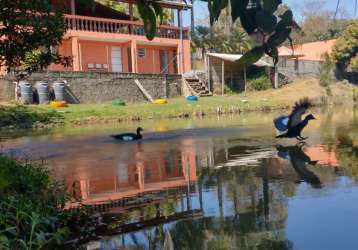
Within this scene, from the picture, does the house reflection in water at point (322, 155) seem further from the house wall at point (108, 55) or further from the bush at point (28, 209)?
the house wall at point (108, 55)

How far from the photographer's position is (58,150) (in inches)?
650

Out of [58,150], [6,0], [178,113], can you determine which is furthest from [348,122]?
[6,0]

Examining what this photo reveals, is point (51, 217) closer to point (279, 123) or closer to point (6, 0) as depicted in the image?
point (6, 0)

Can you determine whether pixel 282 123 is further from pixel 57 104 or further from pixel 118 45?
pixel 118 45

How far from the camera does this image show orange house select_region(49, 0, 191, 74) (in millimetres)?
30953

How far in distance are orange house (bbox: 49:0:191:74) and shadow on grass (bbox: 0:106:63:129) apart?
4676mm

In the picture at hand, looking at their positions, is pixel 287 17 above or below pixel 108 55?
below

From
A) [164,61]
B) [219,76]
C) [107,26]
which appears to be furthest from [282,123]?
[164,61]

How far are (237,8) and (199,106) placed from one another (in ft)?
90.6

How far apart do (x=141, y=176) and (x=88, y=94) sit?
18693 millimetres

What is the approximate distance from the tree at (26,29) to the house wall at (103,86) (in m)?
17.7

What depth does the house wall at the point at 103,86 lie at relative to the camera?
27609 millimetres

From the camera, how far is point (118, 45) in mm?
34500

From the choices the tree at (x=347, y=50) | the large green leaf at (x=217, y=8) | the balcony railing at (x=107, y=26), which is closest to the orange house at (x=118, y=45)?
the balcony railing at (x=107, y=26)
